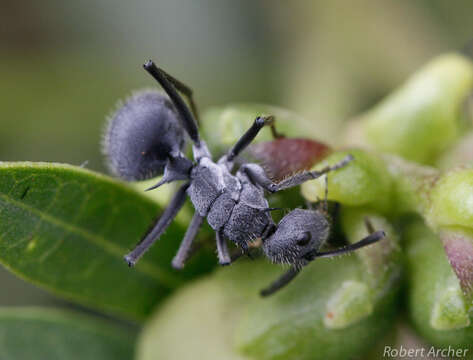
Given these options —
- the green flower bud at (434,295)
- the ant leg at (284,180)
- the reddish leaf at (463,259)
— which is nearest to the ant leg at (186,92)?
the ant leg at (284,180)

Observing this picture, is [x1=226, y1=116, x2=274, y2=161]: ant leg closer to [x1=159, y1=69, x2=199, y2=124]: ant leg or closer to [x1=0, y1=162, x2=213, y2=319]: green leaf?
[x1=0, y1=162, x2=213, y2=319]: green leaf

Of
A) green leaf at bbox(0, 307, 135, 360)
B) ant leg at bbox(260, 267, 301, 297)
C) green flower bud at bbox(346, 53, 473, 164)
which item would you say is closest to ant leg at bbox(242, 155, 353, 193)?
ant leg at bbox(260, 267, 301, 297)

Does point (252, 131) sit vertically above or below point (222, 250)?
above

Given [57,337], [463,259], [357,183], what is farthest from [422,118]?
[57,337]

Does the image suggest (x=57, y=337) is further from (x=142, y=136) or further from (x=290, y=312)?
→ (x=290, y=312)

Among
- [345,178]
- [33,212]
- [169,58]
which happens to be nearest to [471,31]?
[169,58]

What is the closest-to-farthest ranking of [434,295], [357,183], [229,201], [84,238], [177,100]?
[434,295] < [357,183] < [84,238] < [229,201] < [177,100]
